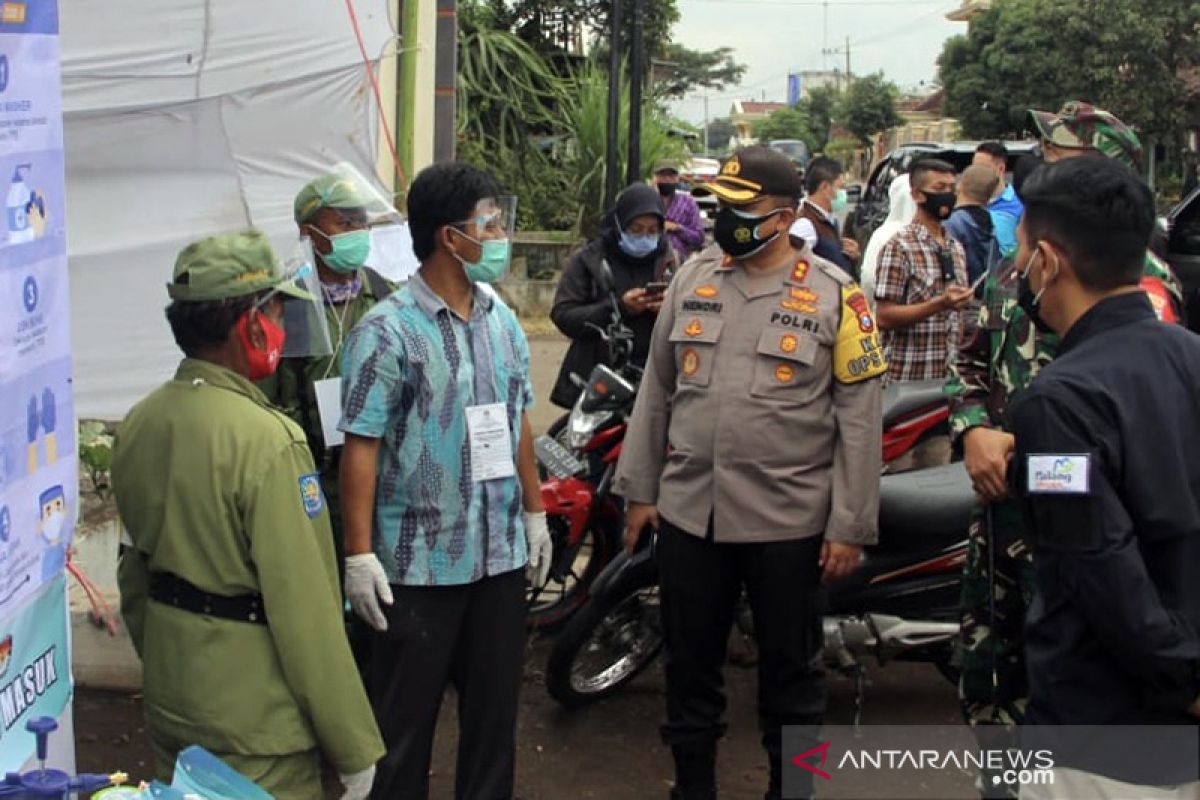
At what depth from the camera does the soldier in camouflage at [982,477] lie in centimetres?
324

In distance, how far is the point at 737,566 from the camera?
3.76 m

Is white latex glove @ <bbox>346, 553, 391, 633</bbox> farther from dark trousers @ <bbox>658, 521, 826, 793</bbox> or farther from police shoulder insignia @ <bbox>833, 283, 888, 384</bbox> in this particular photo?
police shoulder insignia @ <bbox>833, 283, 888, 384</bbox>

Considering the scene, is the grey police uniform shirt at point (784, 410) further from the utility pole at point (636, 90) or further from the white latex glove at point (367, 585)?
the utility pole at point (636, 90)

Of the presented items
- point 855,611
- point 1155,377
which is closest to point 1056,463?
point 1155,377

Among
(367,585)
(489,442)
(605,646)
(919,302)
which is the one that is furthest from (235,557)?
(919,302)

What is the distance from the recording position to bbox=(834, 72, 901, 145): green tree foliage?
160 feet

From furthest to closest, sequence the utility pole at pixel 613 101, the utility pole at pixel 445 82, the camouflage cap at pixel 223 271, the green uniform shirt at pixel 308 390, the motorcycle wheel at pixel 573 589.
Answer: the utility pole at pixel 613 101, the utility pole at pixel 445 82, the motorcycle wheel at pixel 573 589, the green uniform shirt at pixel 308 390, the camouflage cap at pixel 223 271

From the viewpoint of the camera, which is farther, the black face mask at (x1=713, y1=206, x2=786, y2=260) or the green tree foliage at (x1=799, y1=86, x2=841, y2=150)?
the green tree foliage at (x1=799, y1=86, x2=841, y2=150)

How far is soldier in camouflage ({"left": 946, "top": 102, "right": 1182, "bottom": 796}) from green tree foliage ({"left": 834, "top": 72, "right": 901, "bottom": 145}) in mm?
46847

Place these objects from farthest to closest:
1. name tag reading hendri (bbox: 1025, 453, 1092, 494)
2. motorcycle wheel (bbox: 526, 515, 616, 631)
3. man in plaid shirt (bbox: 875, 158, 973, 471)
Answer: man in plaid shirt (bbox: 875, 158, 973, 471) → motorcycle wheel (bbox: 526, 515, 616, 631) → name tag reading hendri (bbox: 1025, 453, 1092, 494)

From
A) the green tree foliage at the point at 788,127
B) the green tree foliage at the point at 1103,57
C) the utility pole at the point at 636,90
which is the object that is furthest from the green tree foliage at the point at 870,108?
the utility pole at the point at 636,90

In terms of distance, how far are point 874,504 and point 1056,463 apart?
4.69ft

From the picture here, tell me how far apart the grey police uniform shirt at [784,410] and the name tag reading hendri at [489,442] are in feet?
1.84

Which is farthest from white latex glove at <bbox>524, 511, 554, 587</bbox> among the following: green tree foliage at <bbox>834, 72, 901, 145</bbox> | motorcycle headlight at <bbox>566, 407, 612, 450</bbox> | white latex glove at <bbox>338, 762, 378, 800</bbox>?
green tree foliage at <bbox>834, 72, 901, 145</bbox>
